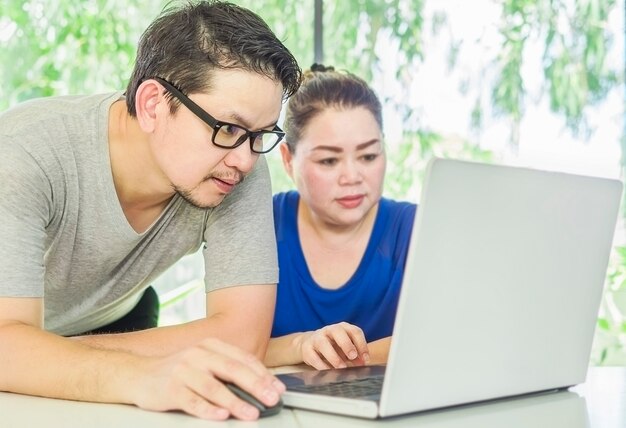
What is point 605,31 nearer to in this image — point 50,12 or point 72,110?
point 50,12

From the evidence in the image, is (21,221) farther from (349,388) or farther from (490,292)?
(490,292)

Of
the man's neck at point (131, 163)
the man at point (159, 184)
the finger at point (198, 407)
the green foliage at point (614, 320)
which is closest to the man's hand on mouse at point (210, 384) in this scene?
the finger at point (198, 407)

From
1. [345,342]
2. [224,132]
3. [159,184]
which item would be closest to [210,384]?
[345,342]

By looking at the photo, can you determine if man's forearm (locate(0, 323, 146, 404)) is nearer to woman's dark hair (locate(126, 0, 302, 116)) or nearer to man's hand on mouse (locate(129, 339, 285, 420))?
man's hand on mouse (locate(129, 339, 285, 420))

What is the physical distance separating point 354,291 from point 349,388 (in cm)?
100

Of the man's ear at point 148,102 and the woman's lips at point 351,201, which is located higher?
the man's ear at point 148,102

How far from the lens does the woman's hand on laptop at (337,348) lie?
144cm

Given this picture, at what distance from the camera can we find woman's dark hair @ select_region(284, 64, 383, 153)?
222cm

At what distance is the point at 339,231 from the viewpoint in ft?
7.06

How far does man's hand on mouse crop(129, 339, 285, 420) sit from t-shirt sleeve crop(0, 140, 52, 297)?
38 centimetres

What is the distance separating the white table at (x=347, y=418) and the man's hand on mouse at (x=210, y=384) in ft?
0.05

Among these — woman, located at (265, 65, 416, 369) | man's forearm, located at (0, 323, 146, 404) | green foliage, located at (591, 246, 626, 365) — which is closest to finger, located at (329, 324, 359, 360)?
man's forearm, located at (0, 323, 146, 404)

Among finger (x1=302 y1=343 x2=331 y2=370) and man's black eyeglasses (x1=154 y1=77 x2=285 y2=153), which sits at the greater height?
man's black eyeglasses (x1=154 y1=77 x2=285 y2=153)

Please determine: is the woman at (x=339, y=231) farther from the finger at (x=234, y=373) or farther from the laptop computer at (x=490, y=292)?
the finger at (x=234, y=373)
